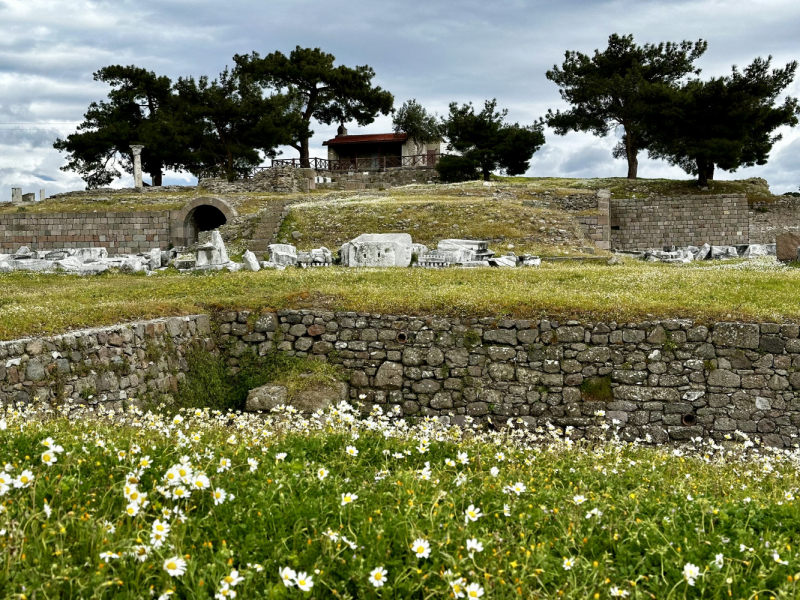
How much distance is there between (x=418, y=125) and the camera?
52.2 meters

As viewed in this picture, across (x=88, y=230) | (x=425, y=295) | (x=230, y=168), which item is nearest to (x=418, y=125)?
(x=230, y=168)

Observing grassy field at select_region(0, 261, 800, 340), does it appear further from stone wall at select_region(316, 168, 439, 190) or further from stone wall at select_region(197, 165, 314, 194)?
stone wall at select_region(316, 168, 439, 190)

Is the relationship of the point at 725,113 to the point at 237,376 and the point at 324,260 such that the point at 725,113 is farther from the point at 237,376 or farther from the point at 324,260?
the point at 237,376

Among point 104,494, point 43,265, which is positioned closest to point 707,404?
point 104,494

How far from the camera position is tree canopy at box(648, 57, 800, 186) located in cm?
3319

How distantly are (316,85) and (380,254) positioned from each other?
35453 millimetres

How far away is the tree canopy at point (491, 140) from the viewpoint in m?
41.2

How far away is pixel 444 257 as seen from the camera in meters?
17.5

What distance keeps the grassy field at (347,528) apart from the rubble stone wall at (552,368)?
4567 mm

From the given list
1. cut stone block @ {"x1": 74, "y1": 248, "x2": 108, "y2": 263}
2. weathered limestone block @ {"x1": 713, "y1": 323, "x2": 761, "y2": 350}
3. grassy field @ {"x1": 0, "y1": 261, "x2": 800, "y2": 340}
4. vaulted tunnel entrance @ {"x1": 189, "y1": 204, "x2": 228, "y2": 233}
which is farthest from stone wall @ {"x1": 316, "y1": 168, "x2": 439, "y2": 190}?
weathered limestone block @ {"x1": 713, "y1": 323, "x2": 761, "y2": 350}

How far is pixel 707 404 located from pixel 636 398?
98 centimetres

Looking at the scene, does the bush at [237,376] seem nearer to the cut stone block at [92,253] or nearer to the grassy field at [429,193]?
the cut stone block at [92,253]

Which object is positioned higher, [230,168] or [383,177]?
[230,168]

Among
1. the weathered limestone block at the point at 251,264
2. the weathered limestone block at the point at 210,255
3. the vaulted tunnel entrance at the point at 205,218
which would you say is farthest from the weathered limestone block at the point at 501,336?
the vaulted tunnel entrance at the point at 205,218
